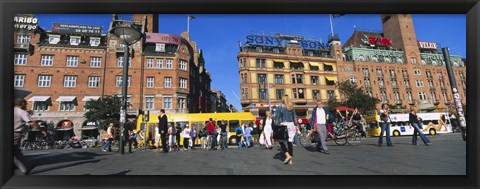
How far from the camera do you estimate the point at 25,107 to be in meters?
3.72

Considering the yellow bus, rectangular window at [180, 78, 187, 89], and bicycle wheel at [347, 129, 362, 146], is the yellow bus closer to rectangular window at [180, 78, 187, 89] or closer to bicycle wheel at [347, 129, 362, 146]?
rectangular window at [180, 78, 187, 89]

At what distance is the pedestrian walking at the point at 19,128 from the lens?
3541 mm

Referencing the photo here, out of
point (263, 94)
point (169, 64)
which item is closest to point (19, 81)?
point (263, 94)

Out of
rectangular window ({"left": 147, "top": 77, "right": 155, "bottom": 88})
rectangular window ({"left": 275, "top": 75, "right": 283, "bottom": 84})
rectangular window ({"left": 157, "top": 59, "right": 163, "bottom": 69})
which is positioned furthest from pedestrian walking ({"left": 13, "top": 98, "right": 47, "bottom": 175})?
rectangular window ({"left": 157, "top": 59, "right": 163, "bottom": 69})

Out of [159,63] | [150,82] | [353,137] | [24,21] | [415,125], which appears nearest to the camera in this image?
[24,21]

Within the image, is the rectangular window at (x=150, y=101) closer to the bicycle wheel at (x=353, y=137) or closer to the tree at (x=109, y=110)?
the tree at (x=109, y=110)

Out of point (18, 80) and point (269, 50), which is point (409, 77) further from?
point (18, 80)

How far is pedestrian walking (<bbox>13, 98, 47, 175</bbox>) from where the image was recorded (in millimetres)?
3541

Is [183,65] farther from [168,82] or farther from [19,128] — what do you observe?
[19,128]

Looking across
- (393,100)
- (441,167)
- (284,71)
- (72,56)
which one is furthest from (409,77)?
(72,56)

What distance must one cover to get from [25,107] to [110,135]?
4.27 metres

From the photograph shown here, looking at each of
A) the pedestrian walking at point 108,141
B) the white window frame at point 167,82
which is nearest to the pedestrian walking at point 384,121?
the pedestrian walking at point 108,141

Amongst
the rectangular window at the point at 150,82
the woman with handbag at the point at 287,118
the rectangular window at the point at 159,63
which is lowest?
the woman with handbag at the point at 287,118

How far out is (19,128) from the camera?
11.9 feet
